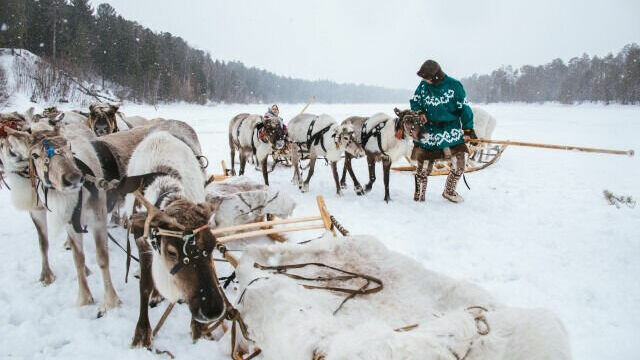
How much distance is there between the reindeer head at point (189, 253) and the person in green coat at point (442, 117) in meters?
5.53

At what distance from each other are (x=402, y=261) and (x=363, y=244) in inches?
15.0

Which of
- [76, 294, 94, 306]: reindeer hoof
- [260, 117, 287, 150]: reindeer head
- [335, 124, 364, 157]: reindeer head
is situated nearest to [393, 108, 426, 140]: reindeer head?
[335, 124, 364, 157]: reindeer head

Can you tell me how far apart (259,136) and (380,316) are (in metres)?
6.78

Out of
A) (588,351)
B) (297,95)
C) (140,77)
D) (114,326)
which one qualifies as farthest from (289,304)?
(297,95)

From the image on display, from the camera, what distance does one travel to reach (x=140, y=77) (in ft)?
174

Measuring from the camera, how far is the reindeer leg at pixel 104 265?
3643mm

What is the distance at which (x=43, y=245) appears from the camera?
4285 millimetres

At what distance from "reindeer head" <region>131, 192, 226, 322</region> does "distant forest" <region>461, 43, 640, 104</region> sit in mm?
77586

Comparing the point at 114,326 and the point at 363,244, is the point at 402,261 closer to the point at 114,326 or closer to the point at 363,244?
the point at 363,244

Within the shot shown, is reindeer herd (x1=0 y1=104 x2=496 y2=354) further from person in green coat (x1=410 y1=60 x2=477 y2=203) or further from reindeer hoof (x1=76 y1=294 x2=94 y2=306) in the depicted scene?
person in green coat (x1=410 y1=60 x2=477 y2=203)

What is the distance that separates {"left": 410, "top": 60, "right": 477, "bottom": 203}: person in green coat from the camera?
6.70 meters

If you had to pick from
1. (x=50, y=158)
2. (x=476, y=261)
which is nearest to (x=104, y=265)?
(x=50, y=158)

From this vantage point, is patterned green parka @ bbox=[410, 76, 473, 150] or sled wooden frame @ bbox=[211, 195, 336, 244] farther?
patterned green parka @ bbox=[410, 76, 473, 150]

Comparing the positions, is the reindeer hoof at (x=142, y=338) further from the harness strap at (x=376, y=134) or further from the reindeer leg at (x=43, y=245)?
the harness strap at (x=376, y=134)
